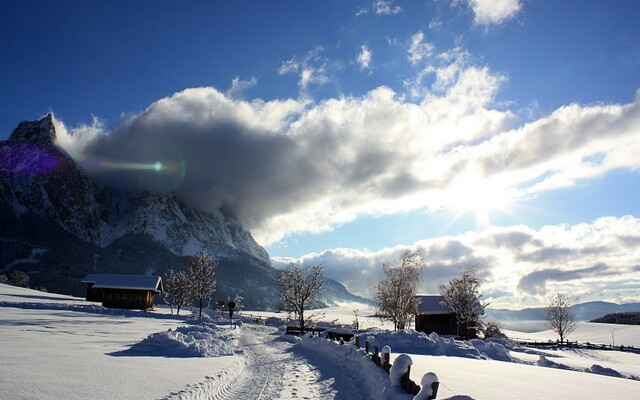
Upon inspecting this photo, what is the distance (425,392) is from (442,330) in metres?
62.1

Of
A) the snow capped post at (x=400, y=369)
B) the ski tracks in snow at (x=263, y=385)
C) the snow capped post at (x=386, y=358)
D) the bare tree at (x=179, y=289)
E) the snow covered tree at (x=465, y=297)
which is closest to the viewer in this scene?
the snow capped post at (x=400, y=369)

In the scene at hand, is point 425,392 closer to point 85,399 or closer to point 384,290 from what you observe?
point 85,399

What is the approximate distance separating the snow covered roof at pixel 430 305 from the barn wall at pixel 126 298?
4748 cm

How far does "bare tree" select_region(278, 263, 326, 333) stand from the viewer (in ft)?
186

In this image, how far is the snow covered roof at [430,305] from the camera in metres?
63.3

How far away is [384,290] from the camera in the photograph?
59.2 meters

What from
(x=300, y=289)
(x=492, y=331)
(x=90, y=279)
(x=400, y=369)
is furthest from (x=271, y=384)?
(x=90, y=279)

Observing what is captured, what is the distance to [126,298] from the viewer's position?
229ft

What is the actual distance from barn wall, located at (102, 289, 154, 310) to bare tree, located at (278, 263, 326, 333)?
28.1 metres

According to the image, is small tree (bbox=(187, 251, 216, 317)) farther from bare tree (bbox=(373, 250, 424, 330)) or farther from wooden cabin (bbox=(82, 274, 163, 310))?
bare tree (bbox=(373, 250, 424, 330))

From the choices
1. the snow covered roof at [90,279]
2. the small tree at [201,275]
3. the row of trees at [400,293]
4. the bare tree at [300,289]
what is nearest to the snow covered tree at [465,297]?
the row of trees at [400,293]

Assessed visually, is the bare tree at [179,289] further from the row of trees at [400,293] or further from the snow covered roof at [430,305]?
the snow covered roof at [430,305]

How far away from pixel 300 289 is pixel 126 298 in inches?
1333

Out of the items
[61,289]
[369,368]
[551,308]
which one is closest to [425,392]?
[369,368]
